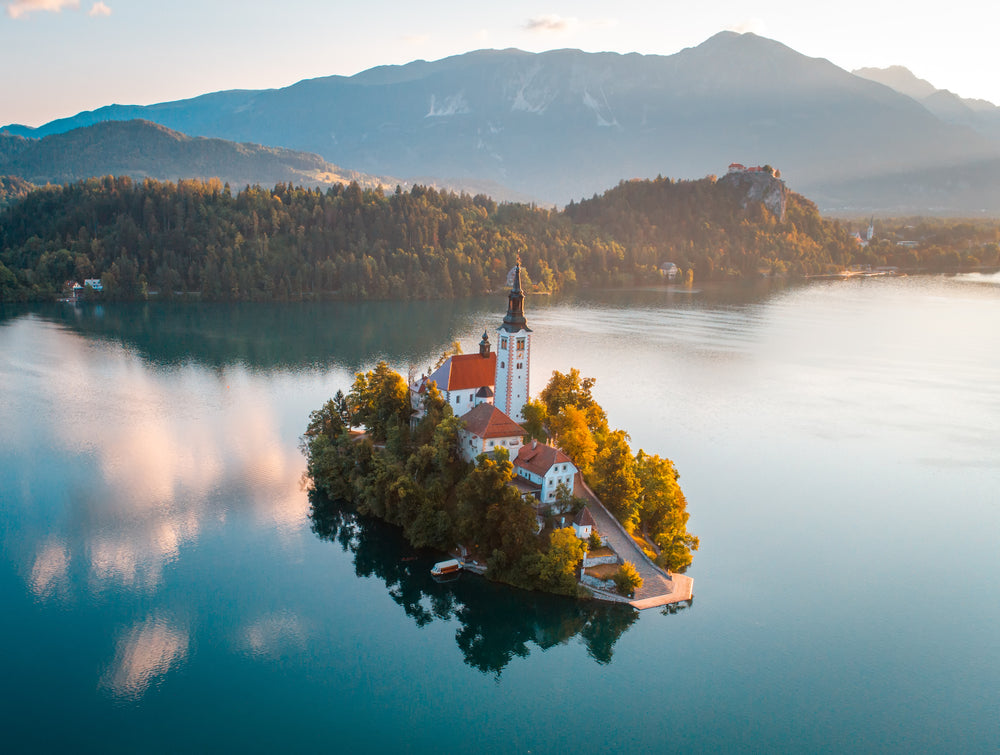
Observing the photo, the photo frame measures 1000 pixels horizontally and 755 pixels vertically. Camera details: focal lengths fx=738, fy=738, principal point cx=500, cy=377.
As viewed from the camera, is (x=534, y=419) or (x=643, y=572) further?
(x=534, y=419)

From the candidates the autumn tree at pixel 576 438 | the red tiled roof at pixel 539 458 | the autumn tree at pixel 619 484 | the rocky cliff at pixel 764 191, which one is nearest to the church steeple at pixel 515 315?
the autumn tree at pixel 576 438

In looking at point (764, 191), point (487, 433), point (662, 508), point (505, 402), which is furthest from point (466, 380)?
point (764, 191)

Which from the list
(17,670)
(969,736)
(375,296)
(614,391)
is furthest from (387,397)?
(375,296)

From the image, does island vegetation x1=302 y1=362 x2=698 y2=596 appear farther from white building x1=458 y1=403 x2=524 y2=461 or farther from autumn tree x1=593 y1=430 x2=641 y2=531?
white building x1=458 y1=403 x2=524 y2=461

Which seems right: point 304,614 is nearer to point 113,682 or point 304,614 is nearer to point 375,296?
point 113,682

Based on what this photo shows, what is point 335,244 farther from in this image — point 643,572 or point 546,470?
point 643,572
